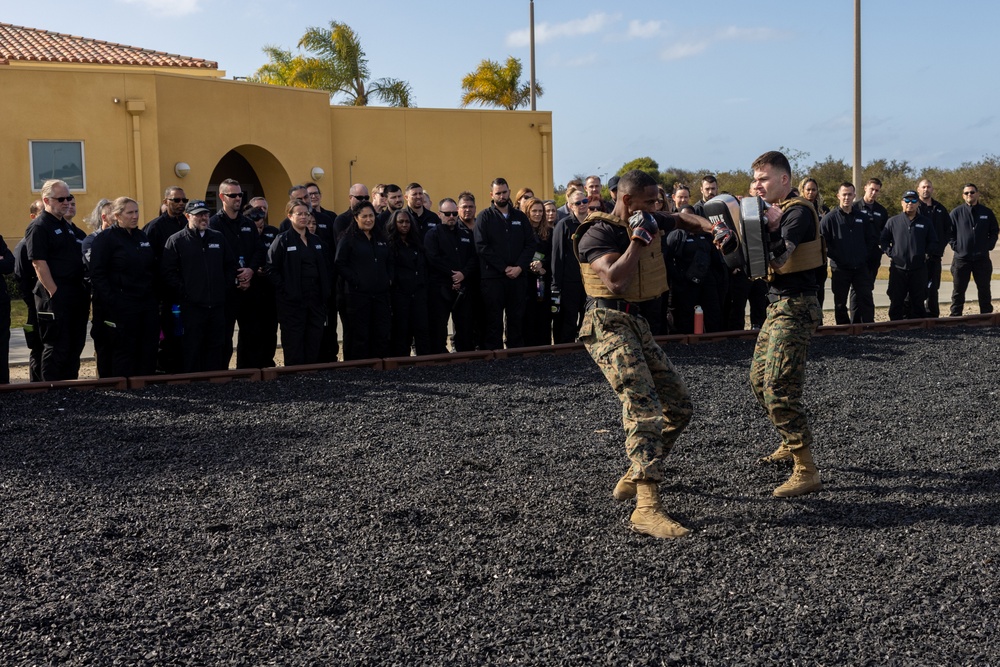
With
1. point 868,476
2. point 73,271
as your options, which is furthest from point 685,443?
point 73,271

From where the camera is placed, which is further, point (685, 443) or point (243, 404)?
point (243, 404)

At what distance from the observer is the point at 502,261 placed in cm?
1088

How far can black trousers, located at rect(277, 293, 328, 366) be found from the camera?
9789mm

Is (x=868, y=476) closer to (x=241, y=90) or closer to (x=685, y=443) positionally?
(x=685, y=443)

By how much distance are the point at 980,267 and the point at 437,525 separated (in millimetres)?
11472

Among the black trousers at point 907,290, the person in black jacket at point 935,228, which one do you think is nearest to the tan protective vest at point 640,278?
the black trousers at point 907,290

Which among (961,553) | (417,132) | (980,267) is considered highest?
(417,132)

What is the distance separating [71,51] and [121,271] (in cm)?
2215

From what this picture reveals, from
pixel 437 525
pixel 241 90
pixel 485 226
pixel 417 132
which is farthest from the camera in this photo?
pixel 417 132

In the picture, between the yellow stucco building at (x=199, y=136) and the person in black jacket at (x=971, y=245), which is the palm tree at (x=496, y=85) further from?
the person in black jacket at (x=971, y=245)

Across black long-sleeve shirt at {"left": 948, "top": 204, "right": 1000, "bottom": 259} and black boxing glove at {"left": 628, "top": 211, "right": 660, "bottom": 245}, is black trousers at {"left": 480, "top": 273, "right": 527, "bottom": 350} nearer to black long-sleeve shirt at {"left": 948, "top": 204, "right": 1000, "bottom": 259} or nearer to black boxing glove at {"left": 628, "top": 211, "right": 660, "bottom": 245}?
black boxing glove at {"left": 628, "top": 211, "right": 660, "bottom": 245}

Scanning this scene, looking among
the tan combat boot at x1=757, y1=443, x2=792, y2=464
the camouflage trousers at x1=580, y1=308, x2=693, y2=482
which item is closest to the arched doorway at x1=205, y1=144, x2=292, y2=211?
the tan combat boot at x1=757, y1=443, x2=792, y2=464

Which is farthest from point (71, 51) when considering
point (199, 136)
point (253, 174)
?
point (199, 136)

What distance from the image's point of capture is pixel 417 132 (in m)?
27.9
